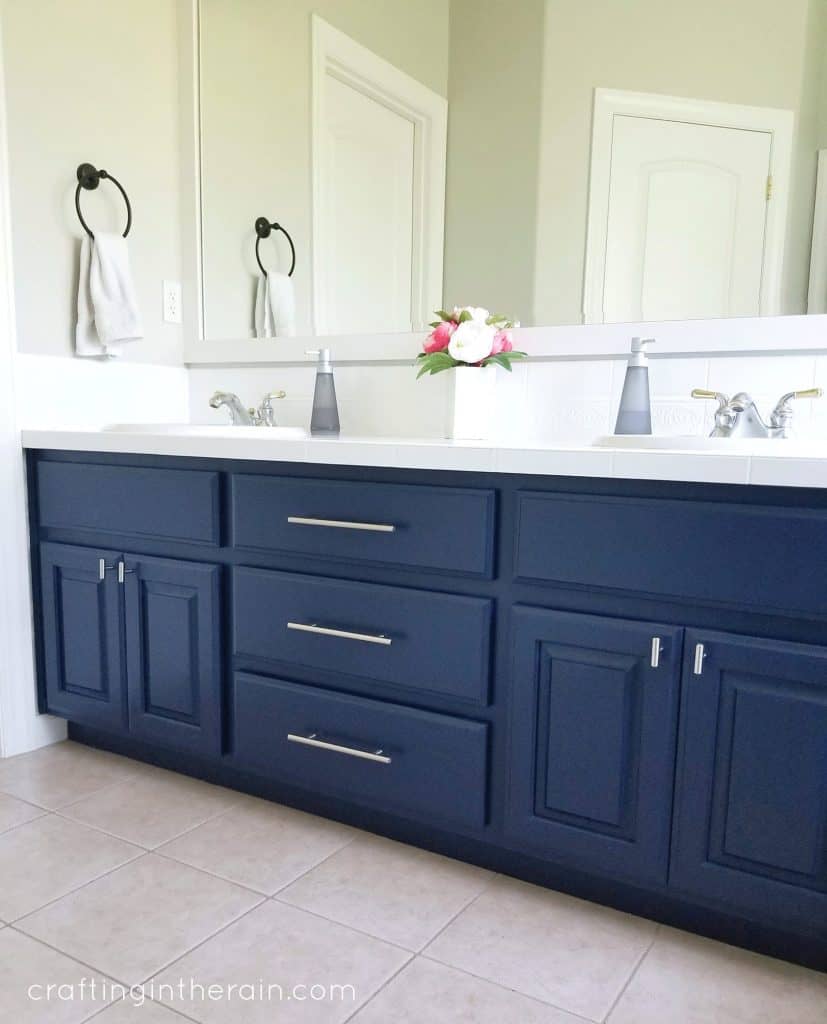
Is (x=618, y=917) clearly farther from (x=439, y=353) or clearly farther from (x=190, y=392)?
(x=190, y=392)

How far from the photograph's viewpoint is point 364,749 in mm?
1524

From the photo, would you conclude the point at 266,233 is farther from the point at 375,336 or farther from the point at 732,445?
the point at 732,445

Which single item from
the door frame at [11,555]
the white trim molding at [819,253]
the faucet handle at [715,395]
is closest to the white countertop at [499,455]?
the door frame at [11,555]

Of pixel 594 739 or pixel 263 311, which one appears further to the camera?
pixel 263 311

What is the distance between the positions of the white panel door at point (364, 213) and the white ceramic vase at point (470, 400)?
0.99 ft

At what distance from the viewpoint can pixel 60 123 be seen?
1957 millimetres

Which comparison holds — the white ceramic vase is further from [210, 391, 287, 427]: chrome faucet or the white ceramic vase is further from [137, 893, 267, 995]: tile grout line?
[137, 893, 267, 995]: tile grout line

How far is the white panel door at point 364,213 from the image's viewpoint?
6.54ft

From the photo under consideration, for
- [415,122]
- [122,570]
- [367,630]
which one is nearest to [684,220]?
[415,122]

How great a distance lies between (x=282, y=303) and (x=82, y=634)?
3.34 feet

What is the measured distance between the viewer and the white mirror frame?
160 centimetres

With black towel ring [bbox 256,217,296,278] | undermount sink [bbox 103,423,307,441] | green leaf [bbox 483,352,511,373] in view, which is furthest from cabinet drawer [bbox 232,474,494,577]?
black towel ring [bbox 256,217,296,278]

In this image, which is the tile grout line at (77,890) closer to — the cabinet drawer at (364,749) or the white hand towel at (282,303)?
the cabinet drawer at (364,749)

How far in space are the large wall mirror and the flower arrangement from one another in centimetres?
9
